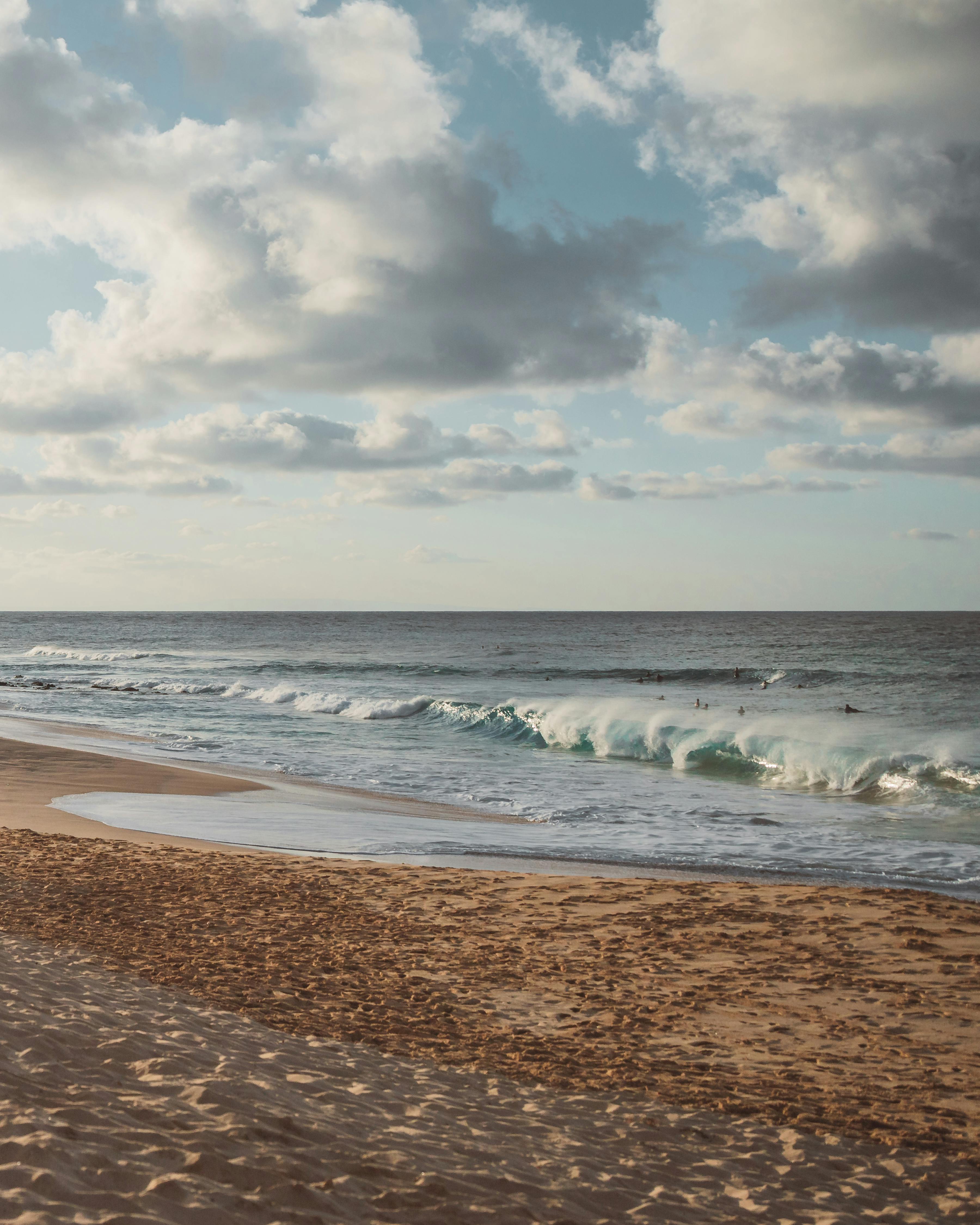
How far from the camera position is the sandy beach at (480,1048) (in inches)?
151

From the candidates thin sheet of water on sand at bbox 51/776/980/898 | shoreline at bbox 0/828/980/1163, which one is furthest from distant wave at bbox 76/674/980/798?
shoreline at bbox 0/828/980/1163

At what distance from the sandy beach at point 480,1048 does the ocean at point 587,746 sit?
259 centimetres

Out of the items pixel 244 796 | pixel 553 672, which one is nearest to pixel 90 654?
pixel 553 672

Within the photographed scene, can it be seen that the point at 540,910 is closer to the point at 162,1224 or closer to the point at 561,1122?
the point at 561,1122

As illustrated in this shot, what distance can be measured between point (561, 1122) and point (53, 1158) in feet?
8.30

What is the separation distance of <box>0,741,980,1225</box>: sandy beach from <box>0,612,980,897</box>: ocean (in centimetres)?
259

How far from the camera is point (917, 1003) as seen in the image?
6.71 metres

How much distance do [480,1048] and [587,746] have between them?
1841cm

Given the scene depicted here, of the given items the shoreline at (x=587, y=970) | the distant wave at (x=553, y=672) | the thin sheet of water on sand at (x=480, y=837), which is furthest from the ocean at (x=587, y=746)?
the shoreline at (x=587, y=970)

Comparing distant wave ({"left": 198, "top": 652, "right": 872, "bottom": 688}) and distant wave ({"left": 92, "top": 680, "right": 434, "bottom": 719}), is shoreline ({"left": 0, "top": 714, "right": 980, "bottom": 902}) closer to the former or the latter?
distant wave ({"left": 92, "top": 680, "right": 434, "bottom": 719})

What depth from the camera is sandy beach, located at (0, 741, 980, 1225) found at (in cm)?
383

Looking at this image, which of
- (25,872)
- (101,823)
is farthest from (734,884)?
(101,823)

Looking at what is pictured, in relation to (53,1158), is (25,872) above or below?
below

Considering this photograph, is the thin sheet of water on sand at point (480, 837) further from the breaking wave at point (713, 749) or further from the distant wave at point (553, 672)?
the distant wave at point (553, 672)
